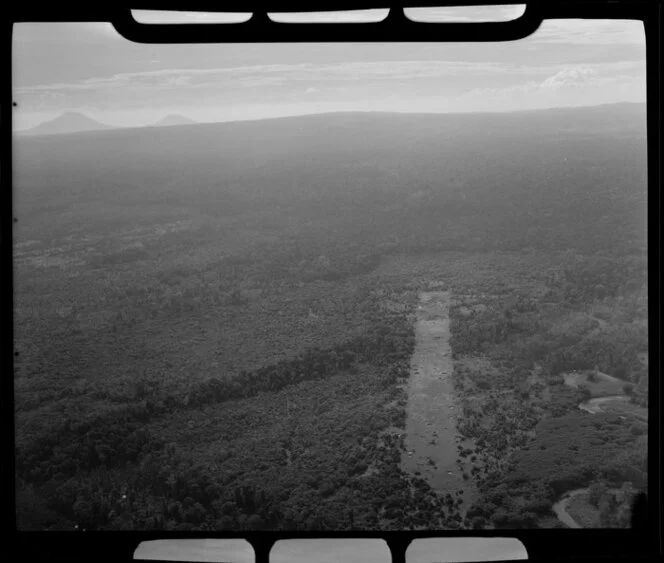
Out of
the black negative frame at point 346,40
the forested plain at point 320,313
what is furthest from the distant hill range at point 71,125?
the black negative frame at point 346,40

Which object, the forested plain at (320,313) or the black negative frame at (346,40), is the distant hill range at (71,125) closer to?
the forested plain at (320,313)

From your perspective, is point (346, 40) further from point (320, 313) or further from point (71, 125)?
point (71, 125)

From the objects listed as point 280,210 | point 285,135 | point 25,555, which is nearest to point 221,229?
point 280,210

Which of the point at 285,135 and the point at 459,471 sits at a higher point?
the point at 285,135

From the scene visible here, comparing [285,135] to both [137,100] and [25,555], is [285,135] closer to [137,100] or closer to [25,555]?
[137,100]

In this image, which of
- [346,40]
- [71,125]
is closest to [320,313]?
[71,125]
